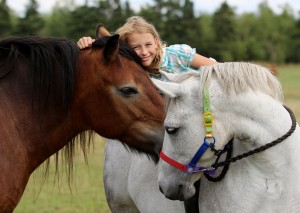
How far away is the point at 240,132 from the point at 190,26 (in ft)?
162

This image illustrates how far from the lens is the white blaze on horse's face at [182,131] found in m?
2.92

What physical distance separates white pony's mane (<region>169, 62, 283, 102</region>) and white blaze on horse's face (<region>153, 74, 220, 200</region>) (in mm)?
104

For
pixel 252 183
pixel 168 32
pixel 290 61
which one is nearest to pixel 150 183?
pixel 252 183

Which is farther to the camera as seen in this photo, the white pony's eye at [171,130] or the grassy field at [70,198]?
the grassy field at [70,198]

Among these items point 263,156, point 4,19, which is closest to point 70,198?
point 263,156

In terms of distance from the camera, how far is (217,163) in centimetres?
304

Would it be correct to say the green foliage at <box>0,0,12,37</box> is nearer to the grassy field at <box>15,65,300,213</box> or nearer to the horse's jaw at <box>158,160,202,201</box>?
the grassy field at <box>15,65,300,213</box>

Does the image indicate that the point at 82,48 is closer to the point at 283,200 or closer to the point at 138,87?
the point at 138,87

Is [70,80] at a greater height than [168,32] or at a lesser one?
greater

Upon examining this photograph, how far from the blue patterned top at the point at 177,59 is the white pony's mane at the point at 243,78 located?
0.93 metres

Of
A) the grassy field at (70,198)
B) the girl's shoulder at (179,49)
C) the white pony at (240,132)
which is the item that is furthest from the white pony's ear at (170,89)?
the grassy field at (70,198)

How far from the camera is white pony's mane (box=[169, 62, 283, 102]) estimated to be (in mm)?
2905

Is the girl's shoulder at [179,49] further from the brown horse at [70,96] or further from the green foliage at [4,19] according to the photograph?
the green foliage at [4,19]

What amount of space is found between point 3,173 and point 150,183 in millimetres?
1263
